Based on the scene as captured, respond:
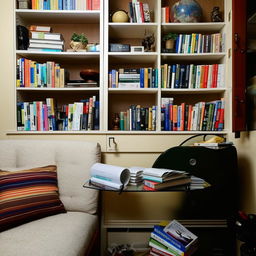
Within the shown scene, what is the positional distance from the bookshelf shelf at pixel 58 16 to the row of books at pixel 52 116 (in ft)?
2.35

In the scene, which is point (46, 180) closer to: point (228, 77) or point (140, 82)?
point (140, 82)

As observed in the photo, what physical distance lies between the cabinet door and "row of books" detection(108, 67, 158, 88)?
65 cm

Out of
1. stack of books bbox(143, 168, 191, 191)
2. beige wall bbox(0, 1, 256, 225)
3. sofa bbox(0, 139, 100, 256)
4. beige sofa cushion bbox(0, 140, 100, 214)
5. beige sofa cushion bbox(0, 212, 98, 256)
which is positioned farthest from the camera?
beige wall bbox(0, 1, 256, 225)

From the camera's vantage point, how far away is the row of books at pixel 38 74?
6.07 feet

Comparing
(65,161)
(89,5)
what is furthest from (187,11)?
(65,161)

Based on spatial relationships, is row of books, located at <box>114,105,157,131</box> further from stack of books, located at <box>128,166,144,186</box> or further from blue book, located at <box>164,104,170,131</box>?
stack of books, located at <box>128,166,144,186</box>

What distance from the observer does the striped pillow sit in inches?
49.5

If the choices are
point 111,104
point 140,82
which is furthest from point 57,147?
point 140,82

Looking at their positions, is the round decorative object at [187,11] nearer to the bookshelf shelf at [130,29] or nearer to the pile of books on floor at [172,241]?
the bookshelf shelf at [130,29]

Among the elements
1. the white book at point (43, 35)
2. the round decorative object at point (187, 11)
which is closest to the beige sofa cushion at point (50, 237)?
the white book at point (43, 35)

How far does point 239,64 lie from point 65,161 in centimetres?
136

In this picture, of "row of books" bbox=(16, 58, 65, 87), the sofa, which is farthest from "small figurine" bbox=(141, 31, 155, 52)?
the sofa

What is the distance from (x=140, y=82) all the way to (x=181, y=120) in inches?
18.7

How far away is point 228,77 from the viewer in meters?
1.84
